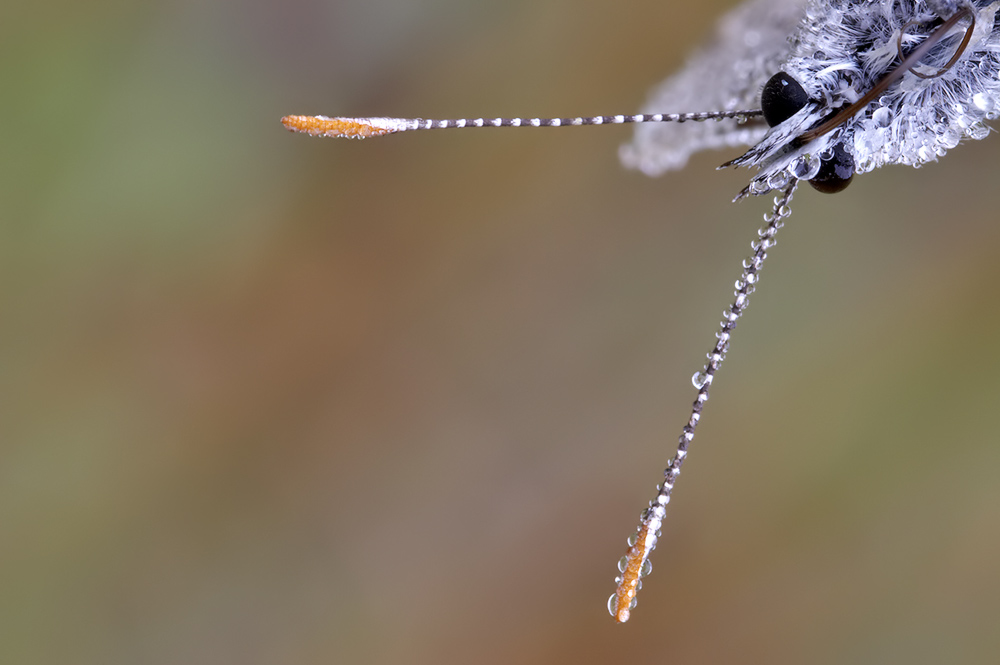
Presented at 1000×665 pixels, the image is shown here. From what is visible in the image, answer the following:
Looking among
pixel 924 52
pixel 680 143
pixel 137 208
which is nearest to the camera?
pixel 924 52

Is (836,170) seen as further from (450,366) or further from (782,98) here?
(450,366)

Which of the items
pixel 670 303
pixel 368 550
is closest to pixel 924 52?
pixel 670 303

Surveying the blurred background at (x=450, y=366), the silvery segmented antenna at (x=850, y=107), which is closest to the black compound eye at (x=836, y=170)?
the silvery segmented antenna at (x=850, y=107)

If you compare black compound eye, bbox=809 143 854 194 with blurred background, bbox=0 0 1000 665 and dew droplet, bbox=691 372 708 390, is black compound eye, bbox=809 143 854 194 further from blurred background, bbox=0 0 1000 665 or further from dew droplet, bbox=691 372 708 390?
blurred background, bbox=0 0 1000 665

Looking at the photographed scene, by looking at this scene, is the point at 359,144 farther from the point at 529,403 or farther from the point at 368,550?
the point at 368,550

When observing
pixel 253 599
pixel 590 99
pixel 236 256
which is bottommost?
pixel 253 599
